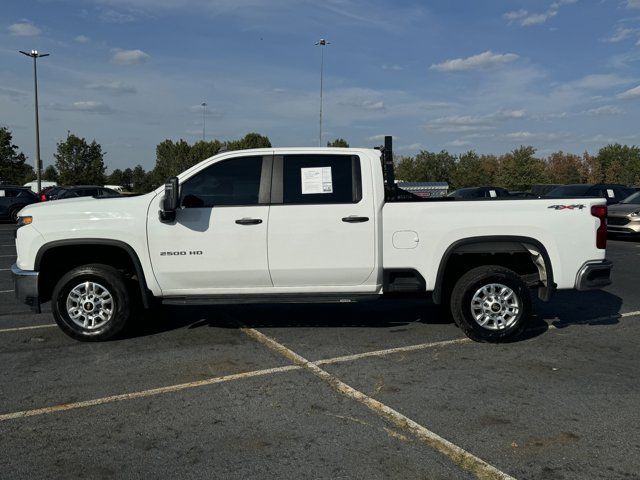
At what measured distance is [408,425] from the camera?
3.87 m

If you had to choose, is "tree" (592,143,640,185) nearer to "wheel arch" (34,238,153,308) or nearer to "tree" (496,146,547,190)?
"tree" (496,146,547,190)

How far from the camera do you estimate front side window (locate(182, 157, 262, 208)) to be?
228 inches

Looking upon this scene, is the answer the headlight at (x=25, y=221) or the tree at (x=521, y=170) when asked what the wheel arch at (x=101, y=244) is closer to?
the headlight at (x=25, y=221)

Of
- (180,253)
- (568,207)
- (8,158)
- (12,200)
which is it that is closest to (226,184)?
(180,253)

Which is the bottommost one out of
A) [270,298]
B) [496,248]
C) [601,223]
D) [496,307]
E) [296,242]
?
[496,307]

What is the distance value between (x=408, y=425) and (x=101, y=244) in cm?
357

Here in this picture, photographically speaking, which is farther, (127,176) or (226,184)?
(127,176)

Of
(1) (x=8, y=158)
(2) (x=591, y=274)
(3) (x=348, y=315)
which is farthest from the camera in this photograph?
(1) (x=8, y=158)

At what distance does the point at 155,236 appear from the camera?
573 centimetres

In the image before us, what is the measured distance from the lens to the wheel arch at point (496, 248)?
5.73 meters

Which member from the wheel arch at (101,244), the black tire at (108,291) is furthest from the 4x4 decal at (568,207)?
the black tire at (108,291)

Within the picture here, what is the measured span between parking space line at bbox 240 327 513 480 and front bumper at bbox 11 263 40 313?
2486 mm

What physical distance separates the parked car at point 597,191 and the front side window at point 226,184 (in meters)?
14.8

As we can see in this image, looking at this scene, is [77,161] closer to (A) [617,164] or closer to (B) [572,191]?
(B) [572,191]
